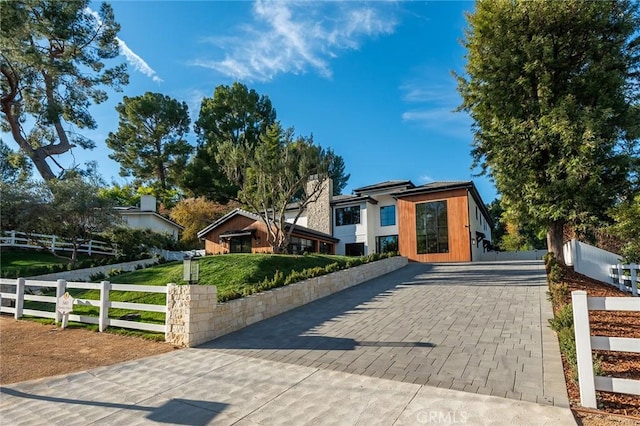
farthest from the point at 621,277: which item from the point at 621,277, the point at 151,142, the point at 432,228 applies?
the point at 151,142

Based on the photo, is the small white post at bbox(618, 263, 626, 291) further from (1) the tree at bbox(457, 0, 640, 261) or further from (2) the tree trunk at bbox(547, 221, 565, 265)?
(2) the tree trunk at bbox(547, 221, 565, 265)

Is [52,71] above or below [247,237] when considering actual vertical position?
above

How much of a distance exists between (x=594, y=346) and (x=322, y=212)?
26364 mm

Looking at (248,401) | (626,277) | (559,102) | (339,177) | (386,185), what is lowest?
(248,401)

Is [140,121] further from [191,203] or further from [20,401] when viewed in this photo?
[20,401]

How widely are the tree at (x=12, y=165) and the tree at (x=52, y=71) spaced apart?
44.9 inches

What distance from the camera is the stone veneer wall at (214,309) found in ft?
23.3

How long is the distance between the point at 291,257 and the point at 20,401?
11.7 meters

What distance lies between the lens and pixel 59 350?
6984 mm

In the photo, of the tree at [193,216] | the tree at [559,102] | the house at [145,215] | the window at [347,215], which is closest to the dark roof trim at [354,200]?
the window at [347,215]

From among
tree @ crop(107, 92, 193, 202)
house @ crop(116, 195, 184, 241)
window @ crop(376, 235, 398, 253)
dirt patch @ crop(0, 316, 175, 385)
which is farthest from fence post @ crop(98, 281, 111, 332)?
tree @ crop(107, 92, 193, 202)

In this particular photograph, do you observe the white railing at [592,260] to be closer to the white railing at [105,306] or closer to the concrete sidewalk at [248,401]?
the concrete sidewalk at [248,401]

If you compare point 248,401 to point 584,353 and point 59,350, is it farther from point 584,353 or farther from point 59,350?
point 59,350

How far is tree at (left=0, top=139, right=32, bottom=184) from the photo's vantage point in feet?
86.2
